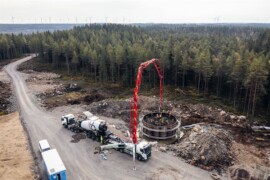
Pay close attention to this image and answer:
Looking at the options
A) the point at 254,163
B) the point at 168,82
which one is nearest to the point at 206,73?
the point at 168,82

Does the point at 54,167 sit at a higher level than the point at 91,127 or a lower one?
lower

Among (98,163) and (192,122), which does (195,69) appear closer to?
(192,122)

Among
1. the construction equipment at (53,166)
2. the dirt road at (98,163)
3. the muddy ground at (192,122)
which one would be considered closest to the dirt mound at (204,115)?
the muddy ground at (192,122)

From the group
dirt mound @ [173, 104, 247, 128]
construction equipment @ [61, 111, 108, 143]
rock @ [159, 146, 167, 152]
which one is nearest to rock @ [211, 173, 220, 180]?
rock @ [159, 146, 167, 152]

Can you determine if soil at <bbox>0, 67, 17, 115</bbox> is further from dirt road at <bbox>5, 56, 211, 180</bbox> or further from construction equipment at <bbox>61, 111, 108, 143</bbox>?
construction equipment at <bbox>61, 111, 108, 143</bbox>

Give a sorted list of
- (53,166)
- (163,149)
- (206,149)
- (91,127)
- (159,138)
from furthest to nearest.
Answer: (159,138) < (91,127) < (163,149) < (206,149) < (53,166)

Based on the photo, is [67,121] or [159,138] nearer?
[159,138]

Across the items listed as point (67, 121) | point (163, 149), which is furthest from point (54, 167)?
point (67, 121)
